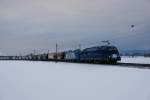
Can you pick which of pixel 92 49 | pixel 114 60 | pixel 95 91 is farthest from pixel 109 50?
pixel 95 91

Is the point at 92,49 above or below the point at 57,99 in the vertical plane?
above

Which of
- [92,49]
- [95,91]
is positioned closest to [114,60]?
[92,49]

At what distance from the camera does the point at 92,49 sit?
42.3 m

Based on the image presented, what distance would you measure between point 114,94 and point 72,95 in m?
2.17

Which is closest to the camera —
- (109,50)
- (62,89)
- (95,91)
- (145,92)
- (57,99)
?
(145,92)

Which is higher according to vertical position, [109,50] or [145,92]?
[109,50]

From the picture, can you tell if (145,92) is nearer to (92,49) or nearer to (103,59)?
(103,59)

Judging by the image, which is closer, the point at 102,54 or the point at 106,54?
the point at 106,54

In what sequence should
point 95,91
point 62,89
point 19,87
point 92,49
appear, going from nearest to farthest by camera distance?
point 95,91 < point 62,89 < point 19,87 < point 92,49

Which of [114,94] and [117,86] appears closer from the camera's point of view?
Answer: [114,94]

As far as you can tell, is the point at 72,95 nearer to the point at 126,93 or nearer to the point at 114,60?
the point at 126,93

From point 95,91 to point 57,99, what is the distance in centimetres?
210

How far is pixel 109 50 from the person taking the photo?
124ft

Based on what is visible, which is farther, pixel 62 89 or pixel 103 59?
pixel 103 59
